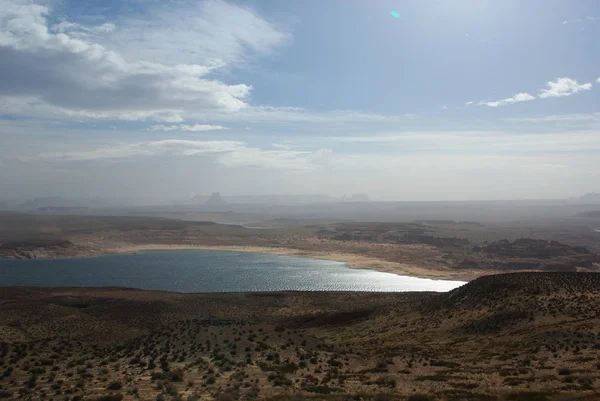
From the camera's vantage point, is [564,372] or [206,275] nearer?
[564,372]

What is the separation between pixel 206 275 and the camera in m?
80.4

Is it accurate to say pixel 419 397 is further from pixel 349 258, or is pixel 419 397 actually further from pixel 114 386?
pixel 349 258

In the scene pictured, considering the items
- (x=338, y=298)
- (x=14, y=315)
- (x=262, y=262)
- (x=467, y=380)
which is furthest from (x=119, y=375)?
(x=262, y=262)

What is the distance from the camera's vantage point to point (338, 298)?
52.1 meters

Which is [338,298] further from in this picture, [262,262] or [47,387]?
[262,262]

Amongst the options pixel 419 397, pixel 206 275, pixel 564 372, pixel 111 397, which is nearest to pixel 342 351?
pixel 419 397

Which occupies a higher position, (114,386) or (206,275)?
(114,386)

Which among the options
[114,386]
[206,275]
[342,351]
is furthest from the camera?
[206,275]

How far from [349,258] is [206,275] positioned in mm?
39105

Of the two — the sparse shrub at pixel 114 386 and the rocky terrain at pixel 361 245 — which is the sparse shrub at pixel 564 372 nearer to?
the sparse shrub at pixel 114 386

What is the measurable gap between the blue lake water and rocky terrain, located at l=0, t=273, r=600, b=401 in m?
26.9

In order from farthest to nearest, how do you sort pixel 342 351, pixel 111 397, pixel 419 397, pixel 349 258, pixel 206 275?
pixel 349 258, pixel 206 275, pixel 342 351, pixel 111 397, pixel 419 397

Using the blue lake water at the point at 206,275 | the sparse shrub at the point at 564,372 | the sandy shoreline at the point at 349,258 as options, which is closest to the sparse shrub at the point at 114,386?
the sparse shrub at the point at 564,372

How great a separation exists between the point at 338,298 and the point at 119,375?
35.3 m
